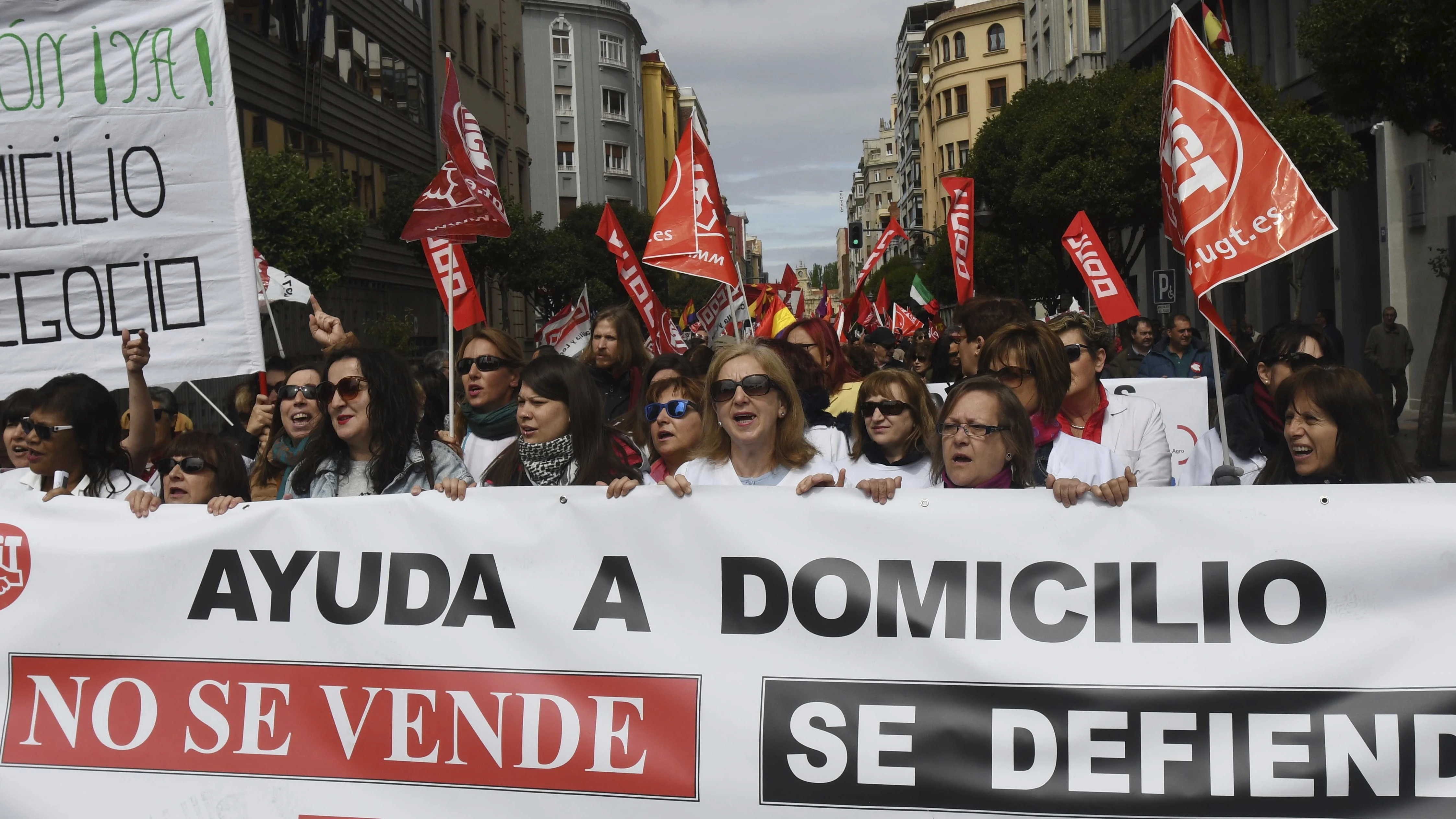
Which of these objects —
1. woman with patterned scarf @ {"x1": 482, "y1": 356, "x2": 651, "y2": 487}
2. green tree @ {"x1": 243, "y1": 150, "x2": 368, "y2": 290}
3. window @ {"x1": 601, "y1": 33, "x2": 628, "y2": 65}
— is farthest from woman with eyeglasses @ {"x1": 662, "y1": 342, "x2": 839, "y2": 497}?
window @ {"x1": 601, "y1": 33, "x2": 628, "y2": 65}

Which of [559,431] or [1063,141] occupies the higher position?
[1063,141]

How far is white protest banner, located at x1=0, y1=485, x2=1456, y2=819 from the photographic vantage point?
3.13 meters

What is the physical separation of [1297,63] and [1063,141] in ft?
15.3

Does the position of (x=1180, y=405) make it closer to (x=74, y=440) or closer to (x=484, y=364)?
(x=484, y=364)

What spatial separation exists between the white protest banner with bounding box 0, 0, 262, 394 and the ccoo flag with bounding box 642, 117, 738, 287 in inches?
177

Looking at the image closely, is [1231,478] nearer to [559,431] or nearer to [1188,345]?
[559,431]

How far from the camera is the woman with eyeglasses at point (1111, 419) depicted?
5.52 metres

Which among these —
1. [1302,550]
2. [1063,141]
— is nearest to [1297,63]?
[1063,141]

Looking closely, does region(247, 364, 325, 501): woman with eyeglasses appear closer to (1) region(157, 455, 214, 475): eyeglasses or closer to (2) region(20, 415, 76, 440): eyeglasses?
(1) region(157, 455, 214, 475): eyeglasses

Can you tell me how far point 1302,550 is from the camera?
3203 mm

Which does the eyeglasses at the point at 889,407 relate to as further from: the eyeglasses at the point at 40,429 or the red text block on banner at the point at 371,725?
the eyeglasses at the point at 40,429

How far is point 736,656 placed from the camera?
3344 millimetres

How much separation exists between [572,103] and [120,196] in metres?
75.1

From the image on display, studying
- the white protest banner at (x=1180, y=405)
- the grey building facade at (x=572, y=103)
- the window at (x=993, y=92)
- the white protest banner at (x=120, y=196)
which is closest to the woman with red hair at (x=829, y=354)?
the white protest banner at (x=1180, y=405)
